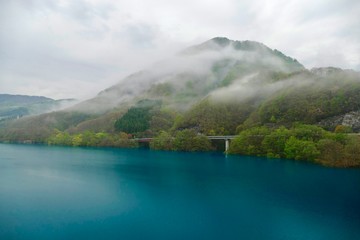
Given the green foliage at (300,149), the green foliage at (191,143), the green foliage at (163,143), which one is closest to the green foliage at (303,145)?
the green foliage at (300,149)

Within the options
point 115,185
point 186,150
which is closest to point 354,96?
point 186,150

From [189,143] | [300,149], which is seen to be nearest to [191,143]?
[189,143]

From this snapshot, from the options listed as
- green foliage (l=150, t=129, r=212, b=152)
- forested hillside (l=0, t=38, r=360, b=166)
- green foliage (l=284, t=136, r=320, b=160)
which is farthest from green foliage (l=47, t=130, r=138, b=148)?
green foliage (l=284, t=136, r=320, b=160)

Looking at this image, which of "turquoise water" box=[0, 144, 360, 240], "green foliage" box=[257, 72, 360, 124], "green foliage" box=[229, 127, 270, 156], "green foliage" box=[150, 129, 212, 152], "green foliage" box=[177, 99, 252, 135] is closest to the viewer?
"turquoise water" box=[0, 144, 360, 240]

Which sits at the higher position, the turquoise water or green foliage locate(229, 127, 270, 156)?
green foliage locate(229, 127, 270, 156)

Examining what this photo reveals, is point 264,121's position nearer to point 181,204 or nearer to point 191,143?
point 191,143

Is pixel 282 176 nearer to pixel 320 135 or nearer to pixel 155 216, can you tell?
pixel 320 135

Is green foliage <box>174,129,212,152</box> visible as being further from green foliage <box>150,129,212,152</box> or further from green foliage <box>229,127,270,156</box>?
green foliage <box>229,127,270,156</box>

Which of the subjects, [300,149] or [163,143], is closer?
[300,149]
